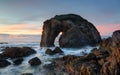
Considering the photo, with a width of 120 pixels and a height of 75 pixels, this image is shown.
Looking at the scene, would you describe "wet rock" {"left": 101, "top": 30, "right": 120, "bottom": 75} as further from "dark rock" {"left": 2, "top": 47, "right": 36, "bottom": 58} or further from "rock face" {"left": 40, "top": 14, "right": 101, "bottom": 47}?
"rock face" {"left": 40, "top": 14, "right": 101, "bottom": 47}

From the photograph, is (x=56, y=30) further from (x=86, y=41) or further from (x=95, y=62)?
(x=95, y=62)

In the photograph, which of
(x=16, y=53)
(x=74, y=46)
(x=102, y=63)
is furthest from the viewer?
(x=74, y=46)

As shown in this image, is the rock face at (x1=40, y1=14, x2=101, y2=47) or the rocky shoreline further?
the rock face at (x1=40, y1=14, x2=101, y2=47)

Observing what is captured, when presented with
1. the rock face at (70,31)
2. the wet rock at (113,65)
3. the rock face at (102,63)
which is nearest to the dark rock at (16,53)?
the rock face at (70,31)

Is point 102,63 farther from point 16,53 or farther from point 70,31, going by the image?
point 70,31

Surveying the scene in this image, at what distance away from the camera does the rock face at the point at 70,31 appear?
68.3 m

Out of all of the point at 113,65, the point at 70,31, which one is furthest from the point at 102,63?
the point at 70,31

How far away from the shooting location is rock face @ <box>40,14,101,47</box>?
224ft

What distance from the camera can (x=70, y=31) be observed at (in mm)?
69188

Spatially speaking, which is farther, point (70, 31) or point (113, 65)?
point (70, 31)

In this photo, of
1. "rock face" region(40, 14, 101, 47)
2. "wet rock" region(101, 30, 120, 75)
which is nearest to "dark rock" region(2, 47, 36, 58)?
"rock face" region(40, 14, 101, 47)

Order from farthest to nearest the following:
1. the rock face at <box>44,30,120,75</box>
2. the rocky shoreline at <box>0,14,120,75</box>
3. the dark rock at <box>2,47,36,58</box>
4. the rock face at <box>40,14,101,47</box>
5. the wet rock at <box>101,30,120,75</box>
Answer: the rock face at <box>40,14,101,47</box> → the dark rock at <box>2,47,36,58</box> → the rocky shoreline at <box>0,14,120,75</box> → the rock face at <box>44,30,120,75</box> → the wet rock at <box>101,30,120,75</box>

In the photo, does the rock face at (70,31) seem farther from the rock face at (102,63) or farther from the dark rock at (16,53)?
the rock face at (102,63)

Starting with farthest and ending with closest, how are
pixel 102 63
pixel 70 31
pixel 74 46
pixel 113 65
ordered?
pixel 70 31
pixel 74 46
pixel 102 63
pixel 113 65
